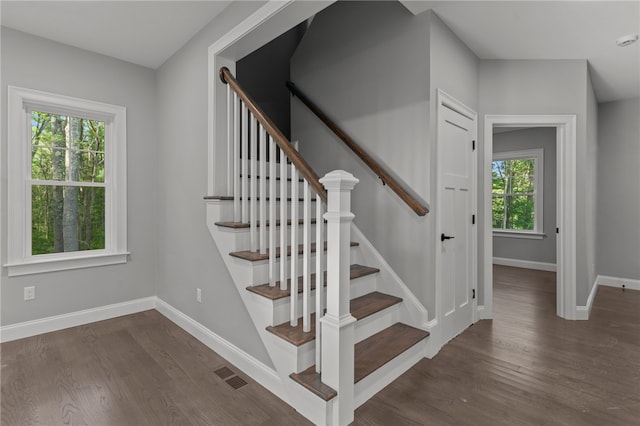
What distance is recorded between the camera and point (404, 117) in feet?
8.43

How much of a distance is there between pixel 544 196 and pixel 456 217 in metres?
3.98

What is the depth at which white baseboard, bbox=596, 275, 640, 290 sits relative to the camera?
4465 mm

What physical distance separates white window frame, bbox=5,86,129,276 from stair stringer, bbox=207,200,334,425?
1.39 m

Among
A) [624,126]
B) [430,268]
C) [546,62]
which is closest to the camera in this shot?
[430,268]

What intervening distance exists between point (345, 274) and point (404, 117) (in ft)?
4.88

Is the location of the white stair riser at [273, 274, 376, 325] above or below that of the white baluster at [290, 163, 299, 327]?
below

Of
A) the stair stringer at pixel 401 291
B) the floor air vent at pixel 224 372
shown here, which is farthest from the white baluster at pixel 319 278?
the stair stringer at pixel 401 291

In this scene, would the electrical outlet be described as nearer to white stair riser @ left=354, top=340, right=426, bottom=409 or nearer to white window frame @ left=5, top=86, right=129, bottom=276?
white window frame @ left=5, top=86, right=129, bottom=276

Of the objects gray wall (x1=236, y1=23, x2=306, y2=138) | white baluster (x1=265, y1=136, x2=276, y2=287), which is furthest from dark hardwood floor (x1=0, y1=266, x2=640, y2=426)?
gray wall (x1=236, y1=23, x2=306, y2=138)

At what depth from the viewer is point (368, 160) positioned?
2.73m

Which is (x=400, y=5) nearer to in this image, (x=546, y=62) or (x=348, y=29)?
(x=348, y=29)

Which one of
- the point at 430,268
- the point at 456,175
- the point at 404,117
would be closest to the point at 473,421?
the point at 430,268

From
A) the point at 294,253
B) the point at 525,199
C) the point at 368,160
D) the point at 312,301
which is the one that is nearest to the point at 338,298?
the point at 294,253

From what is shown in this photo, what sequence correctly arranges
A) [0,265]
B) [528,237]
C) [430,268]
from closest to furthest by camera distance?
[430,268] < [0,265] < [528,237]
